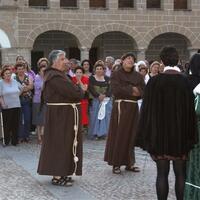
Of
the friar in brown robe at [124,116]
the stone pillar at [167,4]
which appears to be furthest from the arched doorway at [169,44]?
the friar in brown robe at [124,116]

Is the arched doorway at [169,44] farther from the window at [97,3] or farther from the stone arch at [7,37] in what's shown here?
the stone arch at [7,37]

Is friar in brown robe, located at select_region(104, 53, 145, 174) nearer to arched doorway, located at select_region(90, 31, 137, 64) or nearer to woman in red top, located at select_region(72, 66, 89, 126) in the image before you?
woman in red top, located at select_region(72, 66, 89, 126)

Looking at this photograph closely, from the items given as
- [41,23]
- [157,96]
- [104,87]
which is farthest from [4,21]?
[157,96]

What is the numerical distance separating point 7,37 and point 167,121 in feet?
58.5

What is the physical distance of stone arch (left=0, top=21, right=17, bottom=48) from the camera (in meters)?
22.8

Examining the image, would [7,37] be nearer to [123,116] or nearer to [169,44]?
[169,44]

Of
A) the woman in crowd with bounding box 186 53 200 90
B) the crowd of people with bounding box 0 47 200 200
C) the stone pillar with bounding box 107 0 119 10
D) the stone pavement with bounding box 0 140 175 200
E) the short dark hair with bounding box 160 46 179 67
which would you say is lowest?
the stone pavement with bounding box 0 140 175 200

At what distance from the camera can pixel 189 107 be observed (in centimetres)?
593

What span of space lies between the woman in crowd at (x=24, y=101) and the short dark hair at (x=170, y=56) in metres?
6.79


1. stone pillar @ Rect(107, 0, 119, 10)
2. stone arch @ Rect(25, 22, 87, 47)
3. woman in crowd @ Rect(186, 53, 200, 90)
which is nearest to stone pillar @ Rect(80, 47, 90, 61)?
stone arch @ Rect(25, 22, 87, 47)

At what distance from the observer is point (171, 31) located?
25.6m

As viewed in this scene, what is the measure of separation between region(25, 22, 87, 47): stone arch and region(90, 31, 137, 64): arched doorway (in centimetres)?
267

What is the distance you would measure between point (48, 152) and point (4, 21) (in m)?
15.7

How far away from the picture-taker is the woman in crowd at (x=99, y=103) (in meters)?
13.0
